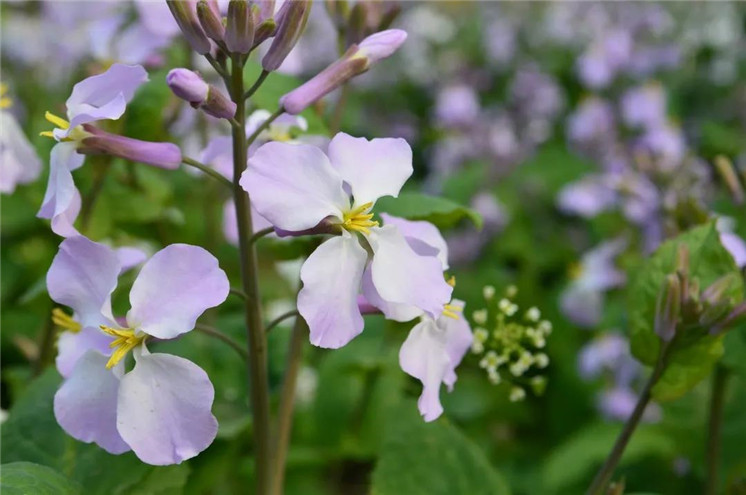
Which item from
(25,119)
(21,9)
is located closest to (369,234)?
(25,119)

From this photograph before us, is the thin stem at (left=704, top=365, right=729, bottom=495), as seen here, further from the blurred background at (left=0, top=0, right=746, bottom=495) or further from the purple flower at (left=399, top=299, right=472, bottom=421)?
the purple flower at (left=399, top=299, right=472, bottom=421)

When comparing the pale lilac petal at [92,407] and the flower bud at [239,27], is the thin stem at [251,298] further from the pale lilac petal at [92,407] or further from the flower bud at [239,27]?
the pale lilac petal at [92,407]

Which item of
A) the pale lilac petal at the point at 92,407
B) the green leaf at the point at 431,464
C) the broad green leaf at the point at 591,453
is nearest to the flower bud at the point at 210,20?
the pale lilac petal at the point at 92,407

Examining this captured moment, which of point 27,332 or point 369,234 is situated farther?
point 27,332

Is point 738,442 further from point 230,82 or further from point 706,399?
point 230,82

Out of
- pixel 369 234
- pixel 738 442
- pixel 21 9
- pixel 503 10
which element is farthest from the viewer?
pixel 503 10

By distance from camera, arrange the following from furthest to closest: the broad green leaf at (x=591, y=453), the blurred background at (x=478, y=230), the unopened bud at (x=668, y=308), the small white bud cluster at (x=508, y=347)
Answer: the broad green leaf at (x=591, y=453), the blurred background at (x=478, y=230), the small white bud cluster at (x=508, y=347), the unopened bud at (x=668, y=308)

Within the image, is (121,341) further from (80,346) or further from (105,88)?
(105,88)
